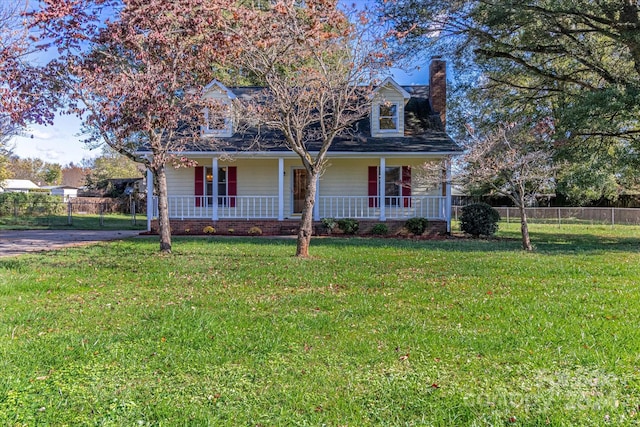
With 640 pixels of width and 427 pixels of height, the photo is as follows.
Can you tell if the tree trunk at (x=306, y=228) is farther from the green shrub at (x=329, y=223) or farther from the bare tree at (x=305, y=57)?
the green shrub at (x=329, y=223)

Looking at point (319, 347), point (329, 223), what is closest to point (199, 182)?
point (329, 223)

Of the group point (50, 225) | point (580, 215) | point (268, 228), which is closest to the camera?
point (268, 228)

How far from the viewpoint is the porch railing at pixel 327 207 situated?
55.0ft

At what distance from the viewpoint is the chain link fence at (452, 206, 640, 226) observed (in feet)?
82.0

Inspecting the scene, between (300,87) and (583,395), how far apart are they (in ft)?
27.8

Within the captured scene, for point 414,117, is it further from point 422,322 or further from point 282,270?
point 422,322

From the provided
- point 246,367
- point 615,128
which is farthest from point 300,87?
point 615,128

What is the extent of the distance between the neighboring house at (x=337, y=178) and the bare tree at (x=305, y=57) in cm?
577

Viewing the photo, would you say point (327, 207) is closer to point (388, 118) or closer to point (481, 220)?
point (388, 118)

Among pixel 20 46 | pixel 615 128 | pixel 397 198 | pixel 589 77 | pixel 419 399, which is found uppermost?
pixel 589 77

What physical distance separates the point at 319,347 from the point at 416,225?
1215 centimetres

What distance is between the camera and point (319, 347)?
4137 mm

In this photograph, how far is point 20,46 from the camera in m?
9.27

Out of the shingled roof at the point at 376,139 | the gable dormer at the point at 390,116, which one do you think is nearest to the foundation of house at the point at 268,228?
the shingled roof at the point at 376,139
